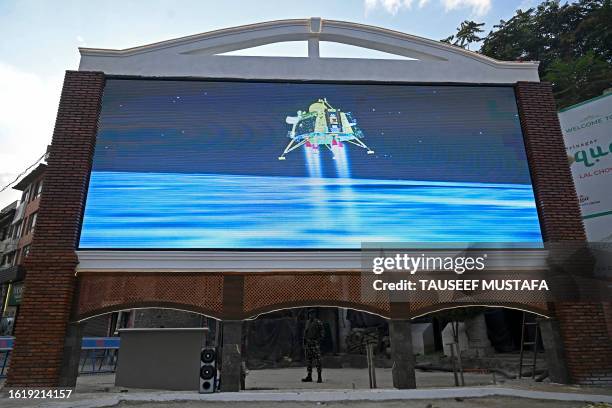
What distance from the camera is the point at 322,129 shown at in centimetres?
1115

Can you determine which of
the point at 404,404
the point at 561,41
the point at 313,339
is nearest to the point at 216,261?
the point at 313,339

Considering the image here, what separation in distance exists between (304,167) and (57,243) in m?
5.87

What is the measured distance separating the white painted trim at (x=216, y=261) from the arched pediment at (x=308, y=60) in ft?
16.4

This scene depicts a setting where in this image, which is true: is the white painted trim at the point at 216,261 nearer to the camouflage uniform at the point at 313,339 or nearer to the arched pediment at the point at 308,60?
the camouflage uniform at the point at 313,339

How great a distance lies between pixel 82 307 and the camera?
916cm

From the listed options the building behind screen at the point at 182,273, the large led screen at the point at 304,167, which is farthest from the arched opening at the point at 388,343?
the large led screen at the point at 304,167

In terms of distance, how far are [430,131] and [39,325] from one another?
33.2 feet

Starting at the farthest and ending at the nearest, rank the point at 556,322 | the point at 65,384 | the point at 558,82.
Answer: the point at 558,82 < the point at 556,322 < the point at 65,384

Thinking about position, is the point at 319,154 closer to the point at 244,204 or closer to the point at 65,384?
the point at 244,204

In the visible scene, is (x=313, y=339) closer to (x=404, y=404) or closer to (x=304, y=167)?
(x=404, y=404)

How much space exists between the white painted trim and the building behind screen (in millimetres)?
22

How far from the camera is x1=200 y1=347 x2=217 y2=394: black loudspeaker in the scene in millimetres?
8234

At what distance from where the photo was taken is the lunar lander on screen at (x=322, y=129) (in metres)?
11.0

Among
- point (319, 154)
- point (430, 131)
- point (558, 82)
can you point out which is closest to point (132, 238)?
point (319, 154)
